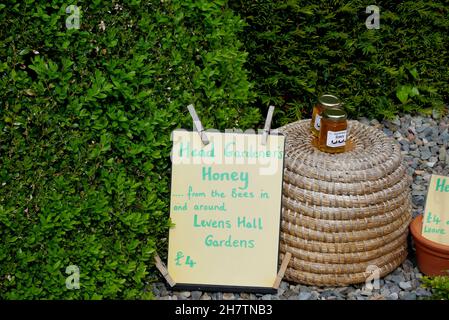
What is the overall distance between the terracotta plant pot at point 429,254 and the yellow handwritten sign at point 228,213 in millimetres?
755

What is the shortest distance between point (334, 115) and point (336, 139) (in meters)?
0.13

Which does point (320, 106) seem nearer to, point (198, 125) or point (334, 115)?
point (334, 115)

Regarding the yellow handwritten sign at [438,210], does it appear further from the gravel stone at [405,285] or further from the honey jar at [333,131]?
the honey jar at [333,131]

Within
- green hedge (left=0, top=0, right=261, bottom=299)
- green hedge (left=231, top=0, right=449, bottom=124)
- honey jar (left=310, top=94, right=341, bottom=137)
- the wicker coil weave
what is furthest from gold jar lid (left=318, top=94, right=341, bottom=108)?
green hedge (left=231, top=0, right=449, bottom=124)

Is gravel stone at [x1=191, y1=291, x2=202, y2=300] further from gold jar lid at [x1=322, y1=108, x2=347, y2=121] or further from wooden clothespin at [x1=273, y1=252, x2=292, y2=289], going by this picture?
gold jar lid at [x1=322, y1=108, x2=347, y2=121]

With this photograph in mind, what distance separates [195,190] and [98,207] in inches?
22.4

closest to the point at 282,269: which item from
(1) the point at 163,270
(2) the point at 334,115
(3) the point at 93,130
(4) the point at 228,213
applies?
(4) the point at 228,213

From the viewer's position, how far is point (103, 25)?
3.48 m

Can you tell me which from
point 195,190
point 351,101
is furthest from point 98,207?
point 351,101

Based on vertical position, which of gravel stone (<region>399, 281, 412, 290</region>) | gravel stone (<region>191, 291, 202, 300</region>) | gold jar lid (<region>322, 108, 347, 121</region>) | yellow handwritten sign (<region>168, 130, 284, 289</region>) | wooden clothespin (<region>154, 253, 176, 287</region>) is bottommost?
gravel stone (<region>191, 291, 202, 300</region>)

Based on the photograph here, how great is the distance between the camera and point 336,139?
3.91 m

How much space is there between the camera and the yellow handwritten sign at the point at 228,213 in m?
3.86

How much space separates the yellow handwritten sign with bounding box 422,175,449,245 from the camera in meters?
3.91

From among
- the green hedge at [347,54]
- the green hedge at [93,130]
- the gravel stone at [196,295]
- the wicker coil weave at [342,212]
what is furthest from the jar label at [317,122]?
the gravel stone at [196,295]
